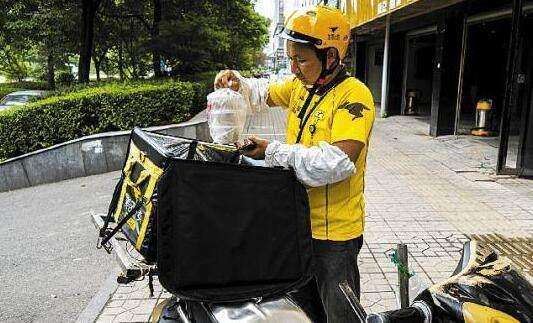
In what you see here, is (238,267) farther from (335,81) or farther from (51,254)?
(51,254)

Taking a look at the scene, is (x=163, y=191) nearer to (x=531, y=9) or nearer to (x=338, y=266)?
(x=338, y=266)

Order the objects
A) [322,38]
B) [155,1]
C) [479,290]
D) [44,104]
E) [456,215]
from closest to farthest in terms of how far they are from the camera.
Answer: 1. [479,290]
2. [322,38]
3. [456,215]
4. [44,104]
5. [155,1]

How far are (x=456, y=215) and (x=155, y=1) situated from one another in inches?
532

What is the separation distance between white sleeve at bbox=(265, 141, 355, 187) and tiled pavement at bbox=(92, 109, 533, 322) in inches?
84.4

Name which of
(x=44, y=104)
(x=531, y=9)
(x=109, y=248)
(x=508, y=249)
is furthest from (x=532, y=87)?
(x=44, y=104)

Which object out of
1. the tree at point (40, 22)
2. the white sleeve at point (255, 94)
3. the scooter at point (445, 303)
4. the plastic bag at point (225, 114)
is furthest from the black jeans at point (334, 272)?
the tree at point (40, 22)

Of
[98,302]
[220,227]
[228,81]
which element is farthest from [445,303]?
[98,302]

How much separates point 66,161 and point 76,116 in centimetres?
94

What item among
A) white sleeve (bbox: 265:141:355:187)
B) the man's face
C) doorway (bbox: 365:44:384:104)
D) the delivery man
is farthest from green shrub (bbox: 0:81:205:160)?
doorway (bbox: 365:44:384:104)

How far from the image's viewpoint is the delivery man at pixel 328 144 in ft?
5.63

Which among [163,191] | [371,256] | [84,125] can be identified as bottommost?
A: [371,256]

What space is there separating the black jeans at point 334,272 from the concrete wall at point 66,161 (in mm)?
7167

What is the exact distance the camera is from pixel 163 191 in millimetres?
1507

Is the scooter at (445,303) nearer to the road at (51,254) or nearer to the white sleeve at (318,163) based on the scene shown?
the white sleeve at (318,163)
